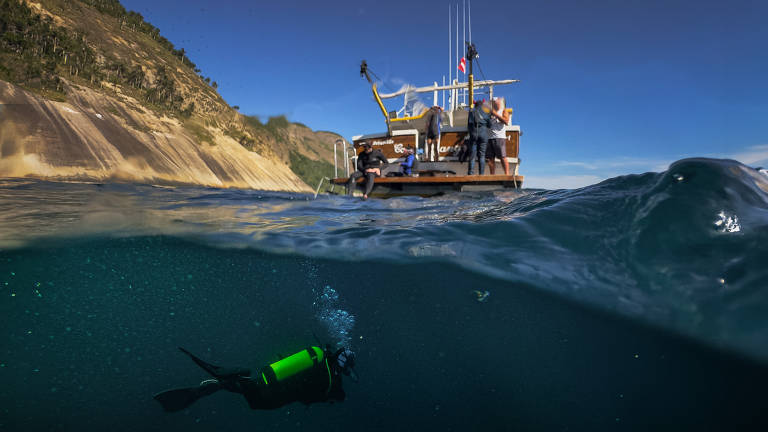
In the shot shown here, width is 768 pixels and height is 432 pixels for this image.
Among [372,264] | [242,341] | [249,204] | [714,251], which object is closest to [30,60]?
[249,204]

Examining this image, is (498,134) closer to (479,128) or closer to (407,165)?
(479,128)

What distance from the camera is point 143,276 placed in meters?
6.41

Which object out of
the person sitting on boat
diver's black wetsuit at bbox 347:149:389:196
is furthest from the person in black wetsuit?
the person sitting on boat

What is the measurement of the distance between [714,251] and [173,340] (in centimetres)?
879

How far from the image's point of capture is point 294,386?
367 cm

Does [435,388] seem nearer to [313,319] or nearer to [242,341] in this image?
[313,319]

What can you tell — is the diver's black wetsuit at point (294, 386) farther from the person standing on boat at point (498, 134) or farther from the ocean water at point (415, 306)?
the person standing on boat at point (498, 134)

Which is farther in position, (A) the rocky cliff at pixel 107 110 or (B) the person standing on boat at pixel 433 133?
(A) the rocky cliff at pixel 107 110

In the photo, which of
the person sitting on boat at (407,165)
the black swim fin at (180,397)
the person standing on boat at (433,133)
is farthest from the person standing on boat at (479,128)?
the black swim fin at (180,397)

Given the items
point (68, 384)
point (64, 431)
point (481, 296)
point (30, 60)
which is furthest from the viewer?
point (30, 60)

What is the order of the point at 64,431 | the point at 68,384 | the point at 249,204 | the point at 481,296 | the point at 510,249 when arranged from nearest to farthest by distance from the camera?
the point at 510,249 → the point at 64,431 → the point at 481,296 → the point at 68,384 → the point at 249,204

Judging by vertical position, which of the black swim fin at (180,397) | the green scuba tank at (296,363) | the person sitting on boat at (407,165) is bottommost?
the black swim fin at (180,397)

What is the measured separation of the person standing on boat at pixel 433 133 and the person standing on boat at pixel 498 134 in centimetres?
254

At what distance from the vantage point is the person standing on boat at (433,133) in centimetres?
1392
